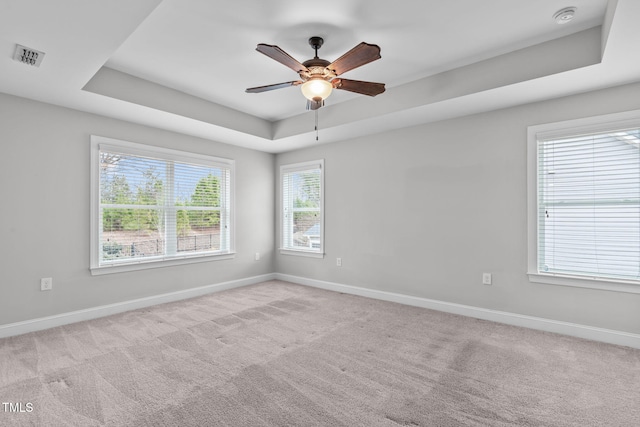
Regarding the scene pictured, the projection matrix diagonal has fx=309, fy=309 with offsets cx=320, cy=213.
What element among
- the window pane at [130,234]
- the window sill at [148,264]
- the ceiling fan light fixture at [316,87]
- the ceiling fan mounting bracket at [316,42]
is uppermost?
the ceiling fan mounting bracket at [316,42]

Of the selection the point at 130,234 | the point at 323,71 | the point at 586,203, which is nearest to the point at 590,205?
the point at 586,203

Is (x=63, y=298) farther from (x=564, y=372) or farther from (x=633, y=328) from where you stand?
(x=633, y=328)

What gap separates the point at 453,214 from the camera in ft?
12.6

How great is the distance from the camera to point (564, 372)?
7.83 ft

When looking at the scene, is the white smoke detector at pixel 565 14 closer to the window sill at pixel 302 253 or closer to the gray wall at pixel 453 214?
the gray wall at pixel 453 214

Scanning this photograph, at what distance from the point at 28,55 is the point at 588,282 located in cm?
523

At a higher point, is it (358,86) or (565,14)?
(565,14)

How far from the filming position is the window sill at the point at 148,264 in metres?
3.67

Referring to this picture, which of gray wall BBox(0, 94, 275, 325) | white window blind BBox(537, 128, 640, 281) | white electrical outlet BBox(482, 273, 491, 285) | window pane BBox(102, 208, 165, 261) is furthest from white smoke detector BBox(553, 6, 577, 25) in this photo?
window pane BBox(102, 208, 165, 261)

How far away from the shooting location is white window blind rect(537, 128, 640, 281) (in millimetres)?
2850

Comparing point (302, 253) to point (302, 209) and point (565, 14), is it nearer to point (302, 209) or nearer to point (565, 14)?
point (302, 209)

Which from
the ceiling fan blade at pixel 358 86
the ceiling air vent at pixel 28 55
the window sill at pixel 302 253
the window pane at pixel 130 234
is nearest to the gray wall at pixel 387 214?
the window pane at pixel 130 234

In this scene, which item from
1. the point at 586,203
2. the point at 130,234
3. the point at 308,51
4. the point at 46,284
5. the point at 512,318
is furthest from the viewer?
the point at 130,234

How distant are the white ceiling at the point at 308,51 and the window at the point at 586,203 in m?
0.45
